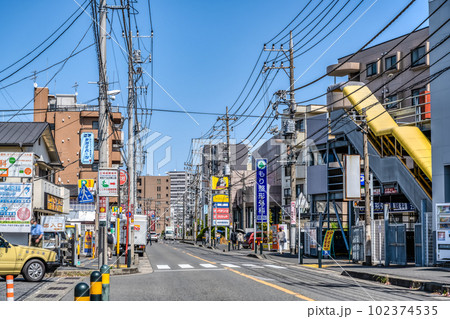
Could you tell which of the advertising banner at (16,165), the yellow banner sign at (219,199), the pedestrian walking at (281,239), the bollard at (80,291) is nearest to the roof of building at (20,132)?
the advertising banner at (16,165)

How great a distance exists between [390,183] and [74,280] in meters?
21.5

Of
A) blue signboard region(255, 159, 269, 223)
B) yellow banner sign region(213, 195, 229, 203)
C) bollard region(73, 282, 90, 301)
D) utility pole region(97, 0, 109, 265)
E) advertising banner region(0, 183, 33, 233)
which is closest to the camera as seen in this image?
bollard region(73, 282, 90, 301)

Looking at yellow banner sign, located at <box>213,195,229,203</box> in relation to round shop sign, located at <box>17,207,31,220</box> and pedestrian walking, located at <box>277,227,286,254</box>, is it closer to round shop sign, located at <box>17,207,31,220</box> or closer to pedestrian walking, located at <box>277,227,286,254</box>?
pedestrian walking, located at <box>277,227,286,254</box>

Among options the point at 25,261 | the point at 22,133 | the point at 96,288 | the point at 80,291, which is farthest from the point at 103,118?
the point at 22,133

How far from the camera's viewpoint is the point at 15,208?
2697cm

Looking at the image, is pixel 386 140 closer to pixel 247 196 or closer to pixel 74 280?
pixel 74 280

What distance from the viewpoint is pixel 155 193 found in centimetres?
18238

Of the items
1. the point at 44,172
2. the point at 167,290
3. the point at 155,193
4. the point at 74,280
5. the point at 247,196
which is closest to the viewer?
the point at 167,290

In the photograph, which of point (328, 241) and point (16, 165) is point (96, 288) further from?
point (328, 241)

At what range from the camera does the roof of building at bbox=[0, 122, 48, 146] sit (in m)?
37.1

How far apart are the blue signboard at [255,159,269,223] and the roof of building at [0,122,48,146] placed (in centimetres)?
1656

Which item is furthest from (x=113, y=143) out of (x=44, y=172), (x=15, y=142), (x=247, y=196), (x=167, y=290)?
(x=167, y=290)

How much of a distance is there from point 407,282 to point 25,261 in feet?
40.2

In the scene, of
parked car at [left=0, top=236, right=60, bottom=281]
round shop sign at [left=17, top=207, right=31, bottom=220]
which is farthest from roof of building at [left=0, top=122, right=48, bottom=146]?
parked car at [left=0, top=236, right=60, bottom=281]
